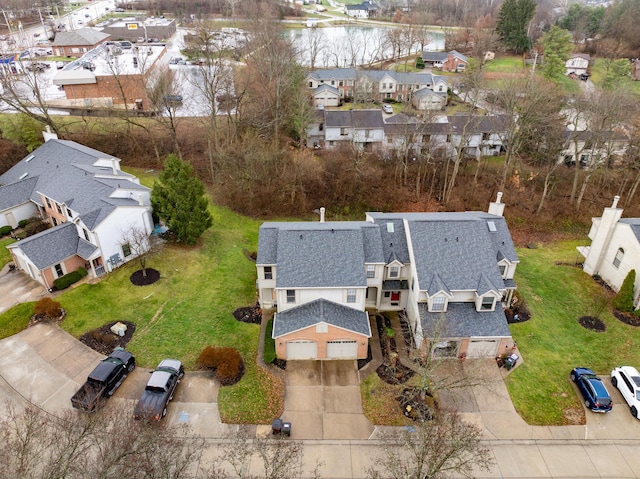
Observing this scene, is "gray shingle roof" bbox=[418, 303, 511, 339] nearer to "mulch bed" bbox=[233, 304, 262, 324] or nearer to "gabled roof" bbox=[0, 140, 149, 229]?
"mulch bed" bbox=[233, 304, 262, 324]

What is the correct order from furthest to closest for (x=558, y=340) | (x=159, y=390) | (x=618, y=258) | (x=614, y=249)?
(x=614, y=249) → (x=618, y=258) → (x=558, y=340) → (x=159, y=390)

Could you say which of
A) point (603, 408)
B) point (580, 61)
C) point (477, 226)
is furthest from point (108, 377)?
point (580, 61)

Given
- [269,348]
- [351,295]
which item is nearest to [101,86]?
[269,348]

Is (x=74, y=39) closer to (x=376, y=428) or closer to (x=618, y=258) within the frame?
(x=376, y=428)

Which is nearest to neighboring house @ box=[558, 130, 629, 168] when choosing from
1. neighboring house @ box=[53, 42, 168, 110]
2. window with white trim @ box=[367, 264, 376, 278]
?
window with white trim @ box=[367, 264, 376, 278]

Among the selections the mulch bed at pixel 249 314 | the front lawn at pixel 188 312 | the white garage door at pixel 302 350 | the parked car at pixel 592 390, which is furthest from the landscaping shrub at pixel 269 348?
the parked car at pixel 592 390

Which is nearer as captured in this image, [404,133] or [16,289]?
[16,289]
